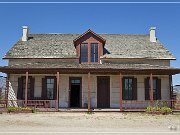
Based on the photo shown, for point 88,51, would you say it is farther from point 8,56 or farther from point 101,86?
point 8,56

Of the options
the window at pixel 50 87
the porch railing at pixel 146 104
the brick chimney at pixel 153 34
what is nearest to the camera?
the porch railing at pixel 146 104

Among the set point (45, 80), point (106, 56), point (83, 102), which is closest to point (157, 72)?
point (106, 56)

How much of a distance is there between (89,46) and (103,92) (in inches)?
158

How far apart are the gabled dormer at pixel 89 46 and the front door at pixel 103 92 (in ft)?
5.59

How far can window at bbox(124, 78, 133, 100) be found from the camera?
23.4 meters

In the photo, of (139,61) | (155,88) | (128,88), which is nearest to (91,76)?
(128,88)

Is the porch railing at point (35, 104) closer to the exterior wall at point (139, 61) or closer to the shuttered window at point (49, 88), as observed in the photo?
the shuttered window at point (49, 88)

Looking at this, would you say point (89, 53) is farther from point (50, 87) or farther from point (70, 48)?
point (50, 87)

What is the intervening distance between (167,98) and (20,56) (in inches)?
495

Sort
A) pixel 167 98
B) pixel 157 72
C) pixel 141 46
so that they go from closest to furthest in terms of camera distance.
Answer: pixel 157 72 → pixel 167 98 → pixel 141 46

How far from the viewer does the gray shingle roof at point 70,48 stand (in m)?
24.4

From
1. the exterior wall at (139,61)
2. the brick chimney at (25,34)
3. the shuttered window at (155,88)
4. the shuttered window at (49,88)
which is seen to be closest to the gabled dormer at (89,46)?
the exterior wall at (139,61)

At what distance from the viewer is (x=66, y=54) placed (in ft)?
80.1

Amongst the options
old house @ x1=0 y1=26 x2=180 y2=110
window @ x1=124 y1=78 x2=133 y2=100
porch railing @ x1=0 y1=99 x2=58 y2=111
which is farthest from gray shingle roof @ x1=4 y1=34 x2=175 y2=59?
porch railing @ x1=0 y1=99 x2=58 y2=111
